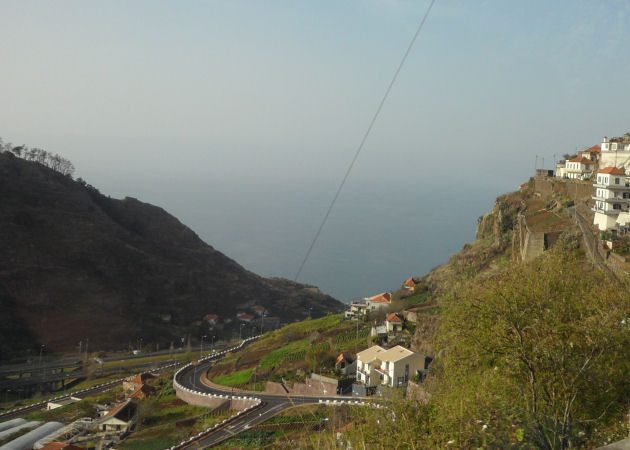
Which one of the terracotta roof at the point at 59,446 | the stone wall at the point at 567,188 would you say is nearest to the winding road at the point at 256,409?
the terracotta roof at the point at 59,446

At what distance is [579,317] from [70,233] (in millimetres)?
68741

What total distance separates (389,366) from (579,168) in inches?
957

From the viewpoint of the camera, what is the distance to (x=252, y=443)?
70.1 feet

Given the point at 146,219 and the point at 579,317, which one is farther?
the point at 146,219

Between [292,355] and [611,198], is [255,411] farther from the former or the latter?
[611,198]

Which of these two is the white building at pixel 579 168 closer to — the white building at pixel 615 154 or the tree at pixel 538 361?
the white building at pixel 615 154

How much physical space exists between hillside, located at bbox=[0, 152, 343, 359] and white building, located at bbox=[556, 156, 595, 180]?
38883mm

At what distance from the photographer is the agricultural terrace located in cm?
3067

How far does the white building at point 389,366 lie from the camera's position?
25266 mm

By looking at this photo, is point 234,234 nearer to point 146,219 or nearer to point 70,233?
point 146,219

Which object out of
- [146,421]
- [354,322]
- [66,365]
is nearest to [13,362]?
[66,365]

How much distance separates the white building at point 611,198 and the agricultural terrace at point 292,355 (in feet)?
47.4

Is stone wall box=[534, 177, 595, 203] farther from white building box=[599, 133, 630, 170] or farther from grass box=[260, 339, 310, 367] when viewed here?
grass box=[260, 339, 310, 367]

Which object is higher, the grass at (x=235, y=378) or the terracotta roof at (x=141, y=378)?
the grass at (x=235, y=378)
